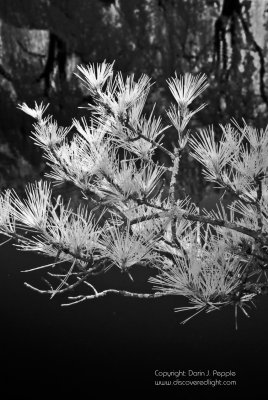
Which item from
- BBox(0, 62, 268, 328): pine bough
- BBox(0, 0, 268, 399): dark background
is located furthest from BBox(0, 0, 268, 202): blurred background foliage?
BBox(0, 62, 268, 328): pine bough

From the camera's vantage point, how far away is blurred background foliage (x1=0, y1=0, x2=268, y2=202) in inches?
163

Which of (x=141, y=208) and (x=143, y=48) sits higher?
(x=143, y=48)

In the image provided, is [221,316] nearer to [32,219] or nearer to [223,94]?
[223,94]

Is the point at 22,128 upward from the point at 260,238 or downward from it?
upward

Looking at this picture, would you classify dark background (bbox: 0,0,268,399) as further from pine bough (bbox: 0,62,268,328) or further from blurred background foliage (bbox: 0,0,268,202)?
pine bough (bbox: 0,62,268,328)

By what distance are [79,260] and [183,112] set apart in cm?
31

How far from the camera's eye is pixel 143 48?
4.16 meters

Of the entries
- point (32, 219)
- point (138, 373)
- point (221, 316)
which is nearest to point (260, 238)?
point (32, 219)

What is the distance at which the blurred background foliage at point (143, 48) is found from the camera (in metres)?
4.14

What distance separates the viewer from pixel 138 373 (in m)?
2.65

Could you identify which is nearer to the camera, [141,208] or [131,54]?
[141,208]

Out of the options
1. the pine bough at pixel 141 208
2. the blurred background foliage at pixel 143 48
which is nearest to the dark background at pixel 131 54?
the blurred background foliage at pixel 143 48

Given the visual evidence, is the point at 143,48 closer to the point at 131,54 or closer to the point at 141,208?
the point at 131,54

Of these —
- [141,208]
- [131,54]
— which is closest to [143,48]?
[131,54]
